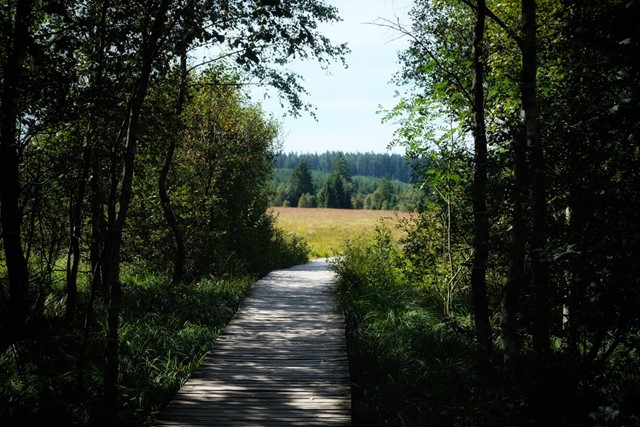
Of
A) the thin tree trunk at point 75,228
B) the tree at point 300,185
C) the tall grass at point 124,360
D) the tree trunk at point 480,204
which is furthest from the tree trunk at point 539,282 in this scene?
the tree at point 300,185

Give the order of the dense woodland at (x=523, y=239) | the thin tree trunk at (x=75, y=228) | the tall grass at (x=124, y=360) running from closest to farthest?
1. the dense woodland at (x=523, y=239)
2. the tall grass at (x=124, y=360)
3. the thin tree trunk at (x=75, y=228)

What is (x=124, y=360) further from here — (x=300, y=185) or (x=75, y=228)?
(x=300, y=185)

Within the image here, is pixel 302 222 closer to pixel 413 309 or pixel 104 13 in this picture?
pixel 413 309

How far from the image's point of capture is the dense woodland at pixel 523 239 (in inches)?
125

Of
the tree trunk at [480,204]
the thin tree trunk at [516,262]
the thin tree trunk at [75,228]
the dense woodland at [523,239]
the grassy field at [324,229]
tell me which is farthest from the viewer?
the grassy field at [324,229]

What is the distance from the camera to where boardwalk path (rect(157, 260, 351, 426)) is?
15.1 feet

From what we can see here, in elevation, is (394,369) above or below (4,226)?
below

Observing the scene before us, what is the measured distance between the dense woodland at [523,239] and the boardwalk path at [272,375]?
57 centimetres

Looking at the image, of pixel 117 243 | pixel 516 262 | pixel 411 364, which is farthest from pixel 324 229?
pixel 117 243

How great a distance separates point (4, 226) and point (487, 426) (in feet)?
21.4

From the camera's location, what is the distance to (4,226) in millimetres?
5836

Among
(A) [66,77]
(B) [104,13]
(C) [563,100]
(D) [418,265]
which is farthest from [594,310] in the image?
(B) [104,13]

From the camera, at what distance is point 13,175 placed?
19.2 feet

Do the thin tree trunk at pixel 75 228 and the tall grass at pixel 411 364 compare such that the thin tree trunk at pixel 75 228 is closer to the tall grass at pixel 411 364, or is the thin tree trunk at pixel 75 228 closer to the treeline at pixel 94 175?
the treeline at pixel 94 175
